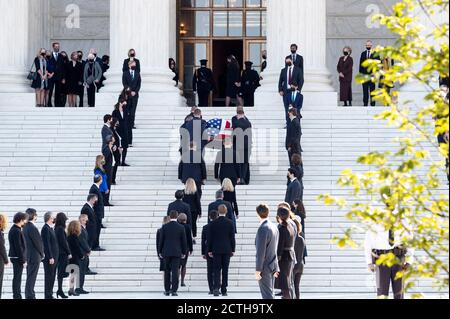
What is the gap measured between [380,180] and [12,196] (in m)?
16.3

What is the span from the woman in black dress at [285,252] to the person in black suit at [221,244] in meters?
2.57

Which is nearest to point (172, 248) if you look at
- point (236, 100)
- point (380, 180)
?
point (380, 180)

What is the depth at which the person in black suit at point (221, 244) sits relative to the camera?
19766 mm

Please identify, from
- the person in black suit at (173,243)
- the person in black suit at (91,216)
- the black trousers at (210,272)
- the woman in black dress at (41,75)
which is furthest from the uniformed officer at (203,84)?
the person in black suit at (173,243)

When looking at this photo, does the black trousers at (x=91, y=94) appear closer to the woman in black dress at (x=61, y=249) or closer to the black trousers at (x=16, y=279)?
the woman in black dress at (x=61, y=249)

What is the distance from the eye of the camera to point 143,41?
108 feet

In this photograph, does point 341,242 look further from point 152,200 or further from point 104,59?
point 104,59

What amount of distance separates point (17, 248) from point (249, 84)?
16.1 meters

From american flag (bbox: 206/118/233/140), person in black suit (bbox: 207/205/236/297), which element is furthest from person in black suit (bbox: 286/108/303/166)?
person in black suit (bbox: 207/205/236/297)

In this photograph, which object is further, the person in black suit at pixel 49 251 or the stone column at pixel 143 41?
the stone column at pixel 143 41

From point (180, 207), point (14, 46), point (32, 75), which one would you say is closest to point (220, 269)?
point (180, 207)

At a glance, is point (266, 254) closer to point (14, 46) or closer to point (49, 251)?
point (49, 251)

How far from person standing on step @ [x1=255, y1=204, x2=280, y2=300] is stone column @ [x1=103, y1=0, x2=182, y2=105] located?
16308mm
